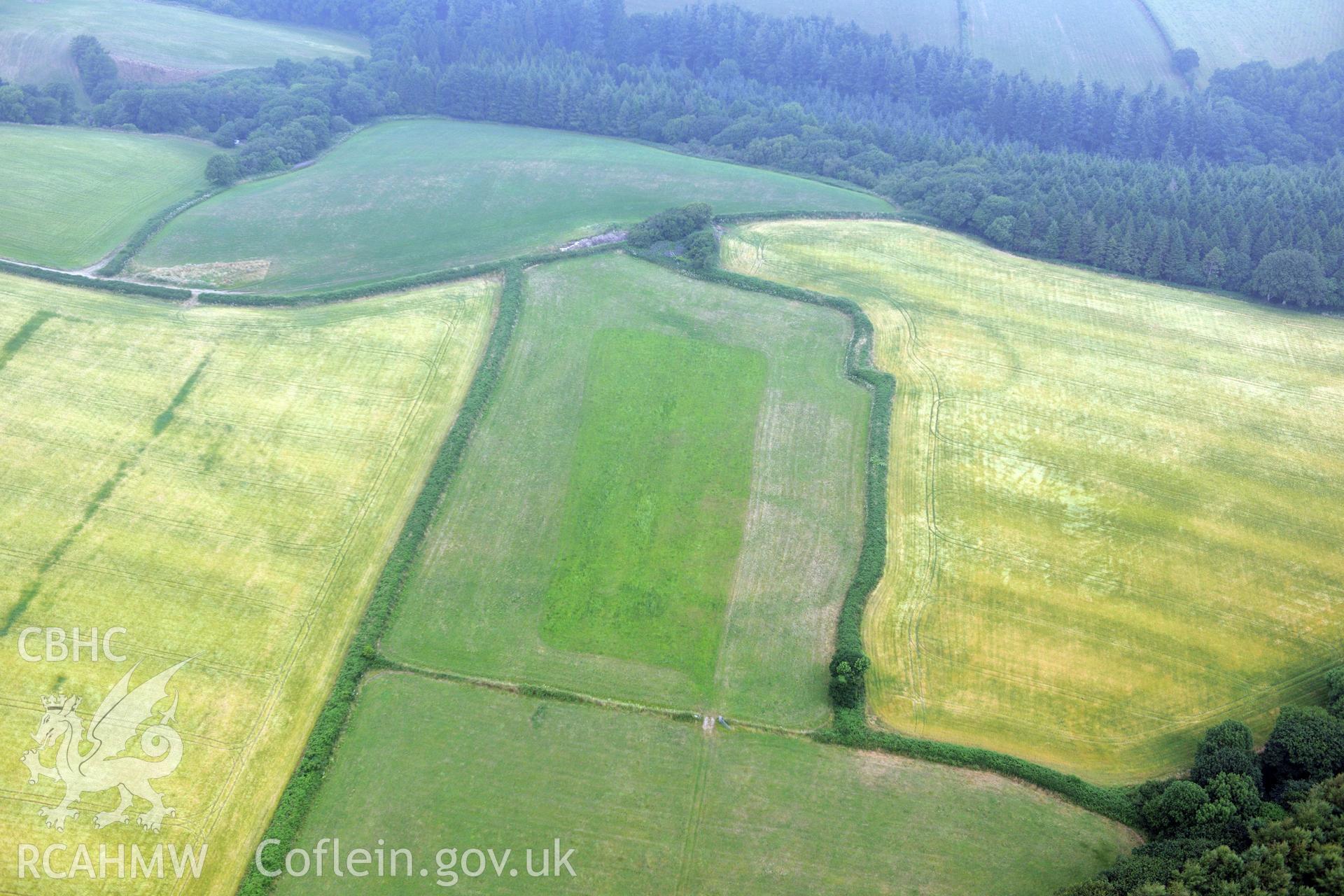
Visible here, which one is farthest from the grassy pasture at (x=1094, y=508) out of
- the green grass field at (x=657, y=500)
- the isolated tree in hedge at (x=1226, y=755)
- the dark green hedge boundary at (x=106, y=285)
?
the dark green hedge boundary at (x=106, y=285)

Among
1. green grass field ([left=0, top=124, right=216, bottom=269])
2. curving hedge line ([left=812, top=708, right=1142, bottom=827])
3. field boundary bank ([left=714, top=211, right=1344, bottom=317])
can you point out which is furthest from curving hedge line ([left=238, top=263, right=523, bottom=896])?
green grass field ([left=0, top=124, right=216, bottom=269])

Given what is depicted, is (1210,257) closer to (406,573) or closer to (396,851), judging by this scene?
(406,573)

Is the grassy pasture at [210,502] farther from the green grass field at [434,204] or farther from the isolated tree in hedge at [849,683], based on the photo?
the isolated tree in hedge at [849,683]

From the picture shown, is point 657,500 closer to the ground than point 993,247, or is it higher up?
closer to the ground

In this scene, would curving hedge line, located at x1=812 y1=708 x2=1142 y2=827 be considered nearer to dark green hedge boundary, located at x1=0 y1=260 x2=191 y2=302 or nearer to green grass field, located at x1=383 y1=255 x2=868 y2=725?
green grass field, located at x1=383 y1=255 x2=868 y2=725

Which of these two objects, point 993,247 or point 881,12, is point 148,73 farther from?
point 881,12

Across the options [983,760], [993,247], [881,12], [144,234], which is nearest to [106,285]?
[144,234]
